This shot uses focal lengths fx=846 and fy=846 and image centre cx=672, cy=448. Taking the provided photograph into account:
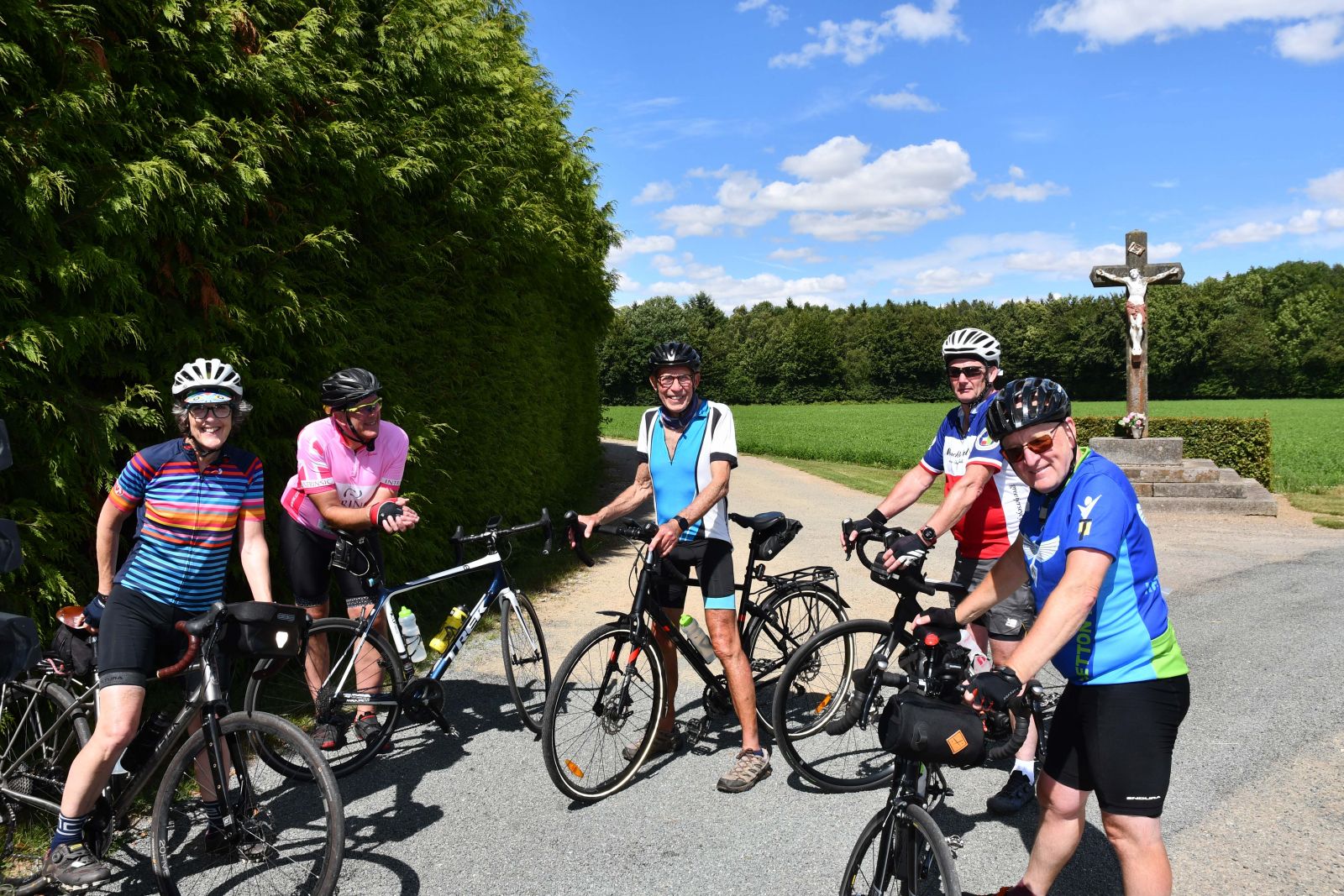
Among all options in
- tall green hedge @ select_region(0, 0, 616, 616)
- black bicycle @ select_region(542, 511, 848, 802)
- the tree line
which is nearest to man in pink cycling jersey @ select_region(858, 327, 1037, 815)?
black bicycle @ select_region(542, 511, 848, 802)

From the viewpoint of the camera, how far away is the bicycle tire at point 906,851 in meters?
2.45

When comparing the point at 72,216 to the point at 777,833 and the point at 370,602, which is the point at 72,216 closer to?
the point at 370,602

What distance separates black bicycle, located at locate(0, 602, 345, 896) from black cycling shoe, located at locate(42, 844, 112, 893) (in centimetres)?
10

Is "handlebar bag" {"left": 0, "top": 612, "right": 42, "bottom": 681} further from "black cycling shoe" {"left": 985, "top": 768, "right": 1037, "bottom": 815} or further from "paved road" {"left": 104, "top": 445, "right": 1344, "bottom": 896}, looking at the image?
"black cycling shoe" {"left": 985, "top": 768, "right": 1037, "bottom": 815}

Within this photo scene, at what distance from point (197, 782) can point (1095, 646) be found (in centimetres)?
309

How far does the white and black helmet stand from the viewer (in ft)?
10.8

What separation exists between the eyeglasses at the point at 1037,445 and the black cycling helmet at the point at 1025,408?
3cm

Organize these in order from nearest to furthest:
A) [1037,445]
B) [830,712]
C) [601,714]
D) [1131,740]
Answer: [1131,740]
[1037,445]
[601,714]
[830,712]

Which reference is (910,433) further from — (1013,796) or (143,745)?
(143,745)

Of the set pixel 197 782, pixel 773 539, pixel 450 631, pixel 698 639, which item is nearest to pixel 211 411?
pixel 197 782

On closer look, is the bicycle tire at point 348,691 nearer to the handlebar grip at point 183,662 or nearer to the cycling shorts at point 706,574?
the handlebar grip at point 183,662

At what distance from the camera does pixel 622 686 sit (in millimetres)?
4066

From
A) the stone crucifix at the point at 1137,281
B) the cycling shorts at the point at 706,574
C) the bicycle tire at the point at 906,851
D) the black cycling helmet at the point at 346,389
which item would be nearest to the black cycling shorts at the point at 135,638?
the black cycling helmet at the point at 346,389

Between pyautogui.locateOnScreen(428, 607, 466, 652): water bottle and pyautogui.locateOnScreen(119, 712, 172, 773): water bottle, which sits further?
pyautogui.locateOnScreen(428, 607, 466, 652): water bottle
